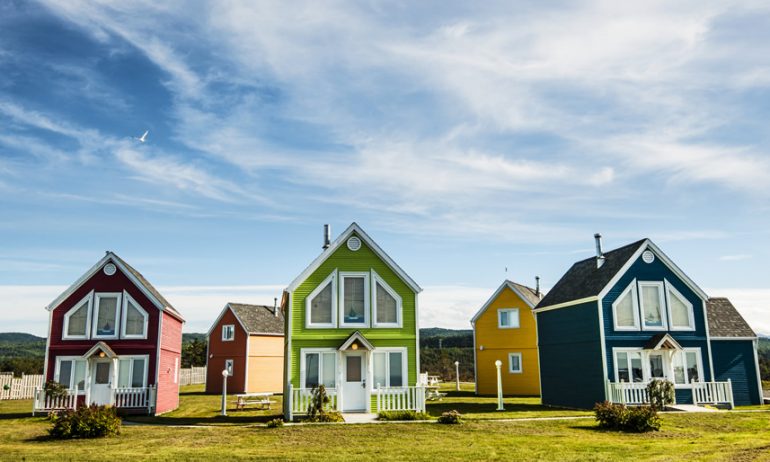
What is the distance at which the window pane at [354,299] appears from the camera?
2573 centimetres

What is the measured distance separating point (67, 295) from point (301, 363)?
11.5 meters

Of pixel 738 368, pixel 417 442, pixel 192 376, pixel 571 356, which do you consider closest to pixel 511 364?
pixel 571 356

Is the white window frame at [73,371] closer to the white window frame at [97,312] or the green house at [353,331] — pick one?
the white window frame at [97,312]

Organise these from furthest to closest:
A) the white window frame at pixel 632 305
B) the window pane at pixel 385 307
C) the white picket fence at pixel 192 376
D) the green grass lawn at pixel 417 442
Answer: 1. the white picket fence at pixel 192 376
2. the white window frame at pixel 632 305
3. the window pane at pixel 385 307
4. the green grass lawn at pixel 417 442

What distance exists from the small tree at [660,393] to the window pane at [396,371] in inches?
420

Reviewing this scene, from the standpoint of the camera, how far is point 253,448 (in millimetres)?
17328

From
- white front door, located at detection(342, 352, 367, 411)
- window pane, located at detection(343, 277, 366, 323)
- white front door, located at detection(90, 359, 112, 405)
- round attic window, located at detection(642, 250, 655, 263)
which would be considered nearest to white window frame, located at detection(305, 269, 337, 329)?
window pane, located at detection(343, 277, 366, 323)

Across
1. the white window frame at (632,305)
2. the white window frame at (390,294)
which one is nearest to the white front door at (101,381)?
the white window frame at (390,294)

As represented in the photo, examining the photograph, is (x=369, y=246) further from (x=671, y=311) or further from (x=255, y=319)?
(x=255, y=319)

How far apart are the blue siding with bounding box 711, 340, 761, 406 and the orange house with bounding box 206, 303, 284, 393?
28.5m

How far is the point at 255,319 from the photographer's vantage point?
4625cm

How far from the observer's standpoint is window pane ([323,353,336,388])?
82.0 ft

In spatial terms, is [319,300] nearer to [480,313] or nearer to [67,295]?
[67,295]

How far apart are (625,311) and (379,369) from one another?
38.0 ft
